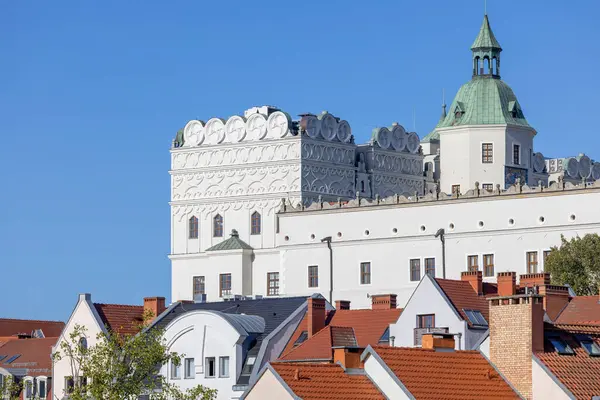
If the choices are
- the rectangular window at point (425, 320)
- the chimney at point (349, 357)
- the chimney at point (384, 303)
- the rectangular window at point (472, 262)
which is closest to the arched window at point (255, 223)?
the rectangular window at point (472, 262)

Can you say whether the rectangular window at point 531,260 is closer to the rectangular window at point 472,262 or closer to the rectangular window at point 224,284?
the rectangular window at point 472,262

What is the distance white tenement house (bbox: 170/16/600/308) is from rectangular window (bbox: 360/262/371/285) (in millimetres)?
54

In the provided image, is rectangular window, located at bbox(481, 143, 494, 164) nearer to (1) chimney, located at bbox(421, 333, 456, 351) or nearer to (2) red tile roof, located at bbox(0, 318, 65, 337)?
(2) red tile roof, located at bbox(0, 318, 65, 337)

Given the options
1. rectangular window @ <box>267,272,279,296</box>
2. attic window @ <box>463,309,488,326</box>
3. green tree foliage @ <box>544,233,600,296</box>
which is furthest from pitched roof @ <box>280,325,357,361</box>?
rectangular window @ <box>267,272,279,296</box>

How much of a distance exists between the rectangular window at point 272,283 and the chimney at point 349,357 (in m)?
58.4

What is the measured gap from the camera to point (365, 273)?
101750mm

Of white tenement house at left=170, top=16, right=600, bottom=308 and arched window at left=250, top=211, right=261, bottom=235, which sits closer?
white tenement house at left=170, top=16, right=600, bottom=308

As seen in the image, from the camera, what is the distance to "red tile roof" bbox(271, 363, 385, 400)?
42.9m

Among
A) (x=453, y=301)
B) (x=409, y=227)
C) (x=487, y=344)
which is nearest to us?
(x=487, y=344)

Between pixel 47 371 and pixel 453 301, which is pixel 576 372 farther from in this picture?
pixel 47 371

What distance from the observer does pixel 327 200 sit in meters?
111

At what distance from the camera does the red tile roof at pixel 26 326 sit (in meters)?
103

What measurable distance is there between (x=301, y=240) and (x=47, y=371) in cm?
3380

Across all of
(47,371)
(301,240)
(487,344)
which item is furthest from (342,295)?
(487,344)
